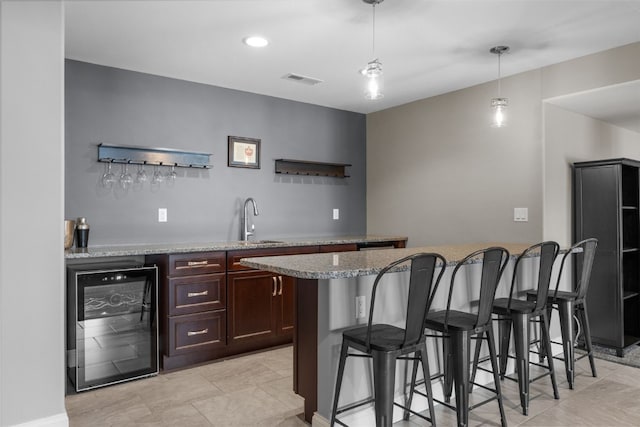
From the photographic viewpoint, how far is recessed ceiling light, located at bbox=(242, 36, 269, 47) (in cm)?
313

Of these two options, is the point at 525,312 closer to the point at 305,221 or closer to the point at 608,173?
the point at 608,173

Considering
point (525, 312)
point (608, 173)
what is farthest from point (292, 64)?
point (608, 173)

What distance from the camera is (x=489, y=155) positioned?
13.6 feet

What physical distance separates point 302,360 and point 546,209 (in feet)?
8.31

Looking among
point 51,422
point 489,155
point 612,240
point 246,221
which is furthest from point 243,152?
point 612,240

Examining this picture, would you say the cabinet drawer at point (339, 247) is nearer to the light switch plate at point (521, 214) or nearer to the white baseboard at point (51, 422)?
the light switch plate at point (521, 214)

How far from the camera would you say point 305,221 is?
4914 mm

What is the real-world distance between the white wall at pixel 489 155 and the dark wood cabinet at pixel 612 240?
0.53 ft

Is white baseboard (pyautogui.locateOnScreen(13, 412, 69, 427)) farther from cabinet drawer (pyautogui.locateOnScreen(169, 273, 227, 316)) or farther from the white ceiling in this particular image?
the white ceiling

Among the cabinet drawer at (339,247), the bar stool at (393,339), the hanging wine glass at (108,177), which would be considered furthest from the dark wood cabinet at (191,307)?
the bar stool at (393,339)

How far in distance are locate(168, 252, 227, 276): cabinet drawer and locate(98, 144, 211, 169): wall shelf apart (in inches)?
37.5

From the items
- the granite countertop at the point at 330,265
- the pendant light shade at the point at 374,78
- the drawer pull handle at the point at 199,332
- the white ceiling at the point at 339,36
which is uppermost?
the white ceiling at the point at 339,36

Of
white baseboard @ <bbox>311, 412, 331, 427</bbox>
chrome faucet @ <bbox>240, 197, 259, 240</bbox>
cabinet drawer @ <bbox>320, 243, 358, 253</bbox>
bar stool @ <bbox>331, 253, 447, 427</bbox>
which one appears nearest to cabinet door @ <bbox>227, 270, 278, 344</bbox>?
cabinet drawer @ <bbox>320, 243, 358, 253</bbox>

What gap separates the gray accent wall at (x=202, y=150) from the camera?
142 inches
